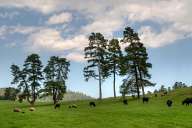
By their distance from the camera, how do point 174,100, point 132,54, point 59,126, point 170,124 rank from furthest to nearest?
point 132,54, point 174,100, point 170,124, point 59,126

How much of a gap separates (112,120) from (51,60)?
213ft

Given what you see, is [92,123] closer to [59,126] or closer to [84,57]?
[59,126]

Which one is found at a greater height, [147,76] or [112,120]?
[147,76]

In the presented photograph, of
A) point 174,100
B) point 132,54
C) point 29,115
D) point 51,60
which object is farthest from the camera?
point 51,60

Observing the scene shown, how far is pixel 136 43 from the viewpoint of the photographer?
296 feet

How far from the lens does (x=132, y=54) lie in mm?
89375

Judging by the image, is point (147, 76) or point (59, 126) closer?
point (59, 126)

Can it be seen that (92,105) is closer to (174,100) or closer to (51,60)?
(174,100)

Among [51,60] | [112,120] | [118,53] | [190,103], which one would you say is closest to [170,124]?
[112,120]

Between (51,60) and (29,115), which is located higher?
(51,60)

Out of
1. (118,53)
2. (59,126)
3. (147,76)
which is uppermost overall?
(118,53)

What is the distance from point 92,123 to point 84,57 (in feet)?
188

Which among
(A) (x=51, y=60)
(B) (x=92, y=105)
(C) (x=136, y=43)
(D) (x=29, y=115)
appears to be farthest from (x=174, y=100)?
(A) (x=51, y=60)

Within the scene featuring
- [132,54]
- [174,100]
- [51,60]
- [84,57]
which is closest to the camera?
[174,100]
